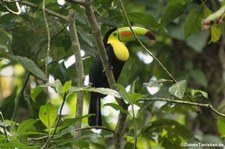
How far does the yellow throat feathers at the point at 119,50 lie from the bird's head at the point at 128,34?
27 millimetres

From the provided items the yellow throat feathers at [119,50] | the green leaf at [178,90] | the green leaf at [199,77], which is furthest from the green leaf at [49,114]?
the green leaf at [199,77]

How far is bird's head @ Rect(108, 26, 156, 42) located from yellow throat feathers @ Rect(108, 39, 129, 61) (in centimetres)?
3

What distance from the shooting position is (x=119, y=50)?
363 cm

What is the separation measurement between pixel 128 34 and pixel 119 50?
122 mm

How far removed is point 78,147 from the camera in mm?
2479

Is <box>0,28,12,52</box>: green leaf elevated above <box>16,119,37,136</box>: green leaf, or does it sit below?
above

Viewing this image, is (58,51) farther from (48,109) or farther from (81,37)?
(48,109)

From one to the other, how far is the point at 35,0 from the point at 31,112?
2.20 ft

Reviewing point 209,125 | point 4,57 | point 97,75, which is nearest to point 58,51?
point 97,75

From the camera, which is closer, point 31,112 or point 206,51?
point 31,112

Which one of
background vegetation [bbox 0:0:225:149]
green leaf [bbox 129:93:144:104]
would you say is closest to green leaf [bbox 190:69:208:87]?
background vegetation [bbox 0:0:225:149]

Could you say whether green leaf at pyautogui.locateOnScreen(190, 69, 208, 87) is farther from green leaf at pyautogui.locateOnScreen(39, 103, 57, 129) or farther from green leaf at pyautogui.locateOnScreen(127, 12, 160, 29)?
green leaf at pyautogui.locateOnScreen(39, 103, 57, 129)

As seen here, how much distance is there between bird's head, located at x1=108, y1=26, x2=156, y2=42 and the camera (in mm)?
3375

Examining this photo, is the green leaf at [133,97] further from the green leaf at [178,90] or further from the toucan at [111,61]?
the toucan at [111,61]
